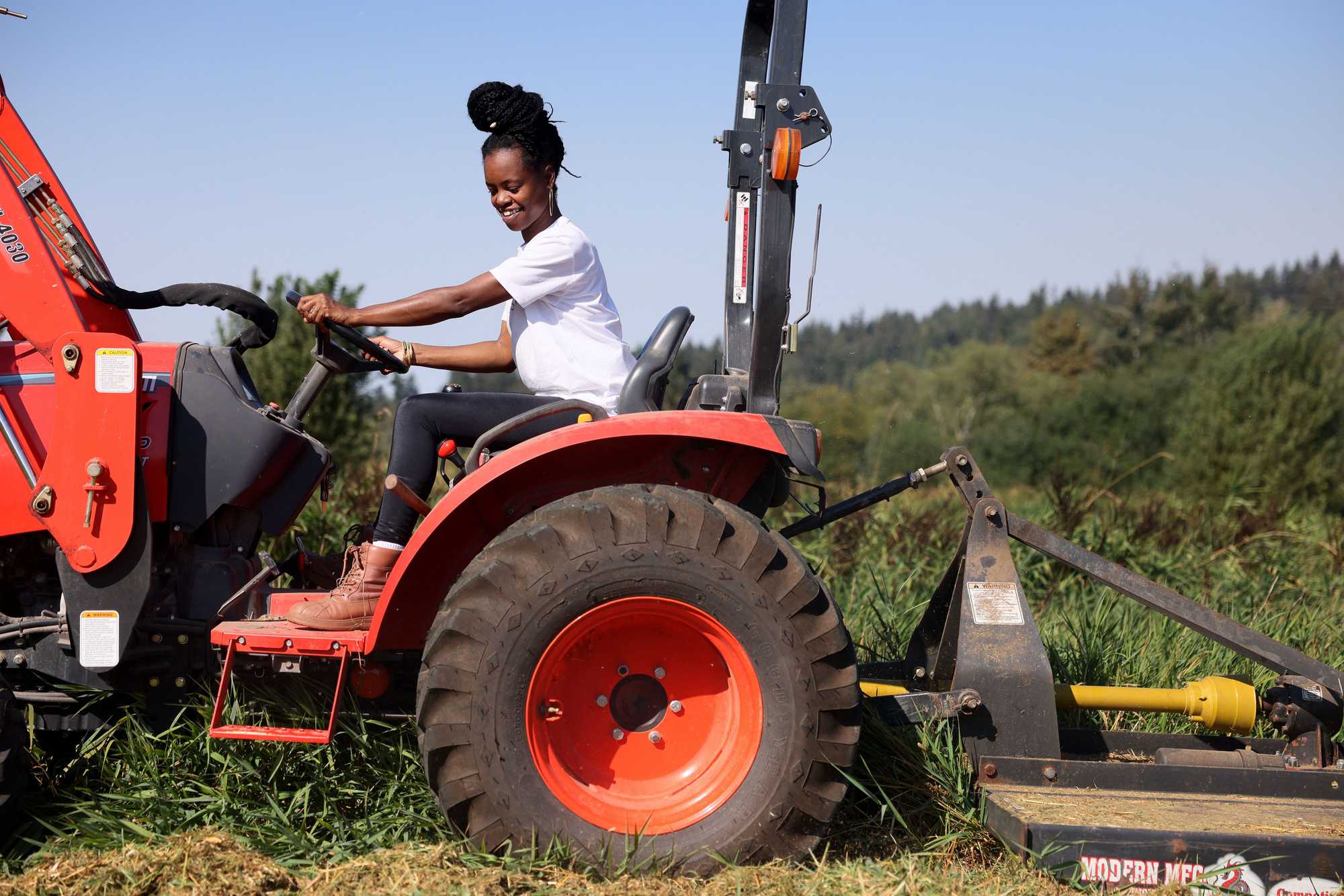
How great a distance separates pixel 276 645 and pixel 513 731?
72 centimetres

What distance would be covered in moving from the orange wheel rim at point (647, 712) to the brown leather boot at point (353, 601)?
0.61 metres

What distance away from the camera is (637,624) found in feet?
9.18

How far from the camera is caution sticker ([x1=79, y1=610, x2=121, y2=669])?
114 inches

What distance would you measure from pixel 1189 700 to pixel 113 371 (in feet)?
10.7

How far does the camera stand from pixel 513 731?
2629 millimetres

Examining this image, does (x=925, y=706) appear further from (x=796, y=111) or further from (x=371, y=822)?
(x=796, y=111)

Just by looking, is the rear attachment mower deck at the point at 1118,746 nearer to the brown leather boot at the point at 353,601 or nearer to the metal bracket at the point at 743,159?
the metal bracket at the point at 743,159

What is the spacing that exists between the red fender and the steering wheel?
2.05 feet

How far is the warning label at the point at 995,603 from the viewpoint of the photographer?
3080 millimetres

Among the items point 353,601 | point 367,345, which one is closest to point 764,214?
point 367,345

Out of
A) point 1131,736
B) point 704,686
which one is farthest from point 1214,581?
point 704,686

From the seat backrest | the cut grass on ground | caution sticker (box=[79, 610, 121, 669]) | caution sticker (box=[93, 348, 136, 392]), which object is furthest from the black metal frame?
caution sticker (box=[79, 610, 121, 669])

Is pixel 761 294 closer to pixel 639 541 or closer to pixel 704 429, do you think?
pixel 704 429

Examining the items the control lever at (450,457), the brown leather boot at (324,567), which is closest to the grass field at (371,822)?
the brown leather boot at (324,567)
